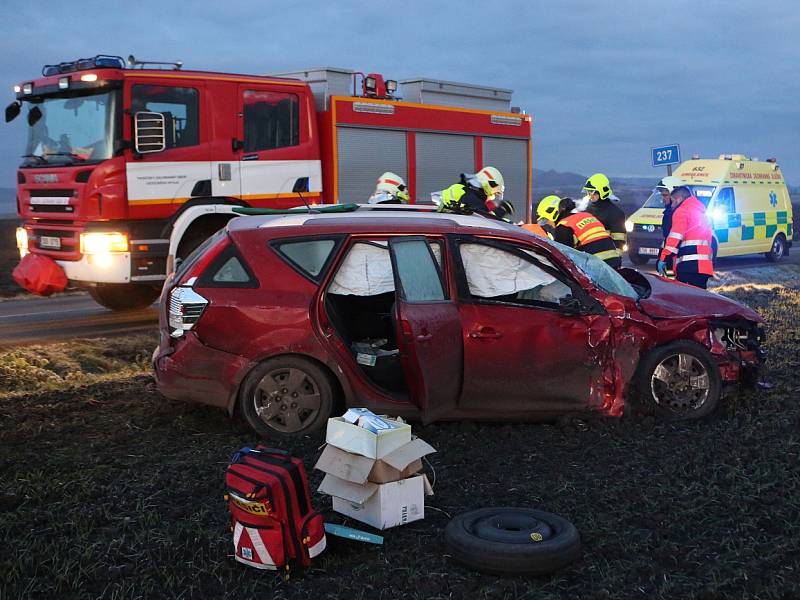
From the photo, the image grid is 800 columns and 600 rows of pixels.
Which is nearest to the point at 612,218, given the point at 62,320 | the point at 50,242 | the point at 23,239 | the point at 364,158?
the point at 364,158

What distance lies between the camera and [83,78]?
30.6 ft

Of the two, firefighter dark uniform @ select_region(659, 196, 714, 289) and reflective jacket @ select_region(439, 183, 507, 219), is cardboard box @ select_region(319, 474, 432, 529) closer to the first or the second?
reflective jacket @ select_region(439, 183, 507, 219)

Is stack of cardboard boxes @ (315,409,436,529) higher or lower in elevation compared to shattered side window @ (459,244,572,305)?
lower

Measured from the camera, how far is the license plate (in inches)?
394

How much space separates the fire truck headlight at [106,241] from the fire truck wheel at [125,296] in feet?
5.94

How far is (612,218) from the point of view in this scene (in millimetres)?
9461

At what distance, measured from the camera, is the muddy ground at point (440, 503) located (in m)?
3.64

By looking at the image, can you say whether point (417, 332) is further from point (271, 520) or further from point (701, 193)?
point (701, 193)

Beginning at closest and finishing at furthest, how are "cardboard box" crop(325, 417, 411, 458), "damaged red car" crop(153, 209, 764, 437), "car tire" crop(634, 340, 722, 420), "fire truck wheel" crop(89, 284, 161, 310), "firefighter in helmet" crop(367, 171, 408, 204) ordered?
"cardboard box" crop(325, 417, 411, 458) → "damaged red car" crop(153, 209, 764, 437) → "car tire" crop(634, 340, 722, 420) → "firefighter in helmet" crop(367, 171, 408, 204) → "fire truck wheel" crop(89, 284, 161, 310)

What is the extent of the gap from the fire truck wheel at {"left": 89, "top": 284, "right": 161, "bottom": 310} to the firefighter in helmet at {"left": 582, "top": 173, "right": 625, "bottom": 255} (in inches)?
219

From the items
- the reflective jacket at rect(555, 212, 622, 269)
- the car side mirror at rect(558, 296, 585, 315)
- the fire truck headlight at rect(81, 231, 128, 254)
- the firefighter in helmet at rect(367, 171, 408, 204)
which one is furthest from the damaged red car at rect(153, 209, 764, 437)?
the firefighter in helmet at rect(367, 171, 408, 204)

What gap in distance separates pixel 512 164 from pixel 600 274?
786cm

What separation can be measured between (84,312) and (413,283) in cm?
746

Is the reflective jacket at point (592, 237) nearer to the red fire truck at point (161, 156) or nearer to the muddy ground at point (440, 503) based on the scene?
the muddy ground at point (440, 503)
